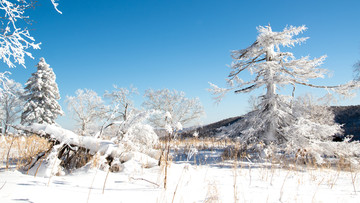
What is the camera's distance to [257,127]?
7059 mm

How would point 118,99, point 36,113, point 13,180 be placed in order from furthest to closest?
point 118,99, point 36,113, point 13,180

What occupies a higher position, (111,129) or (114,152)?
(111,129)

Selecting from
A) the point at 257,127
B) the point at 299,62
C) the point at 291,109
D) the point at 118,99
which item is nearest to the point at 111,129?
the point at 257,127

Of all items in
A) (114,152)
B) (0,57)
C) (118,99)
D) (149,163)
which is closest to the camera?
(0,57)

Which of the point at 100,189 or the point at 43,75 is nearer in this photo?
the point at 100,189

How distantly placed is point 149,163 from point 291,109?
5934mm

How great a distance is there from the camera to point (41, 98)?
19.9 metres

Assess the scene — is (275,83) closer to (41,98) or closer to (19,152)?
(19,152)

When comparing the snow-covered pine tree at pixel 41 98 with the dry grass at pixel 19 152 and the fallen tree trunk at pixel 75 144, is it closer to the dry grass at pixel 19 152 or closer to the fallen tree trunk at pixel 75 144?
the dry grass at pixel 19 152

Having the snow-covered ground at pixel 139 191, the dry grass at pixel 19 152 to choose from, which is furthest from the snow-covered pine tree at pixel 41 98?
the snow-covered ground at pixel 139 191

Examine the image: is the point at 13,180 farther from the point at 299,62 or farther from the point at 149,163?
the point at 299,62

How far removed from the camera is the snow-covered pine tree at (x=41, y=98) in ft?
62.4

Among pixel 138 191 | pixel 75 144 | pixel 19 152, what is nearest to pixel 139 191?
pixel 138 191

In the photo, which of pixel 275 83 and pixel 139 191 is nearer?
pixel 139 191
